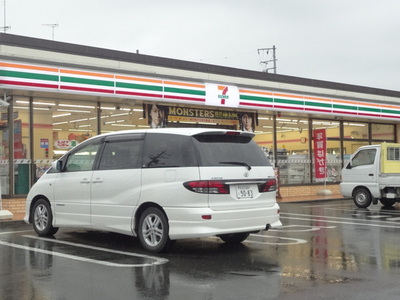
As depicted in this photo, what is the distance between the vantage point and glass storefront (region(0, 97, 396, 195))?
14570mm

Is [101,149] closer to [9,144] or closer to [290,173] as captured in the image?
[9,144]

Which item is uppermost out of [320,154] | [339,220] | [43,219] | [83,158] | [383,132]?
[383,132]

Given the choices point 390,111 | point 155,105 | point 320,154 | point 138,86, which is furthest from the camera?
point 390,111

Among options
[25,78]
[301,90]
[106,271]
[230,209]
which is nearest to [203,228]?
[230,209]

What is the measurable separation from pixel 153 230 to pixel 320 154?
48.4 feet

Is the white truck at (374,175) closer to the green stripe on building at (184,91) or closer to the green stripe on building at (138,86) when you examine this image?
the green stripe on building at (184,91)

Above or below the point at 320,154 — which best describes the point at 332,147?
above

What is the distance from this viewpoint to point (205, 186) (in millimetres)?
7051

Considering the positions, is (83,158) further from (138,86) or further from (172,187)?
(138,86)

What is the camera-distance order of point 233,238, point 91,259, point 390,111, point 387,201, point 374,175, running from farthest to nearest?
point 390,111 → point 387,201 → point 374,175 → point 233,238 → point 91,259

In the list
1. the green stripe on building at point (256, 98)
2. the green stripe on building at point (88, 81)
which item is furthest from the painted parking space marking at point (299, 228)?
the green stripe on building at point (256, 98)

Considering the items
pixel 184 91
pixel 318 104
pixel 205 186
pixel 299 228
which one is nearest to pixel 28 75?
pixel 184 91

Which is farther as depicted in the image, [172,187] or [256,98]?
[256,98]

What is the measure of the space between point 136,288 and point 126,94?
10416 mm
